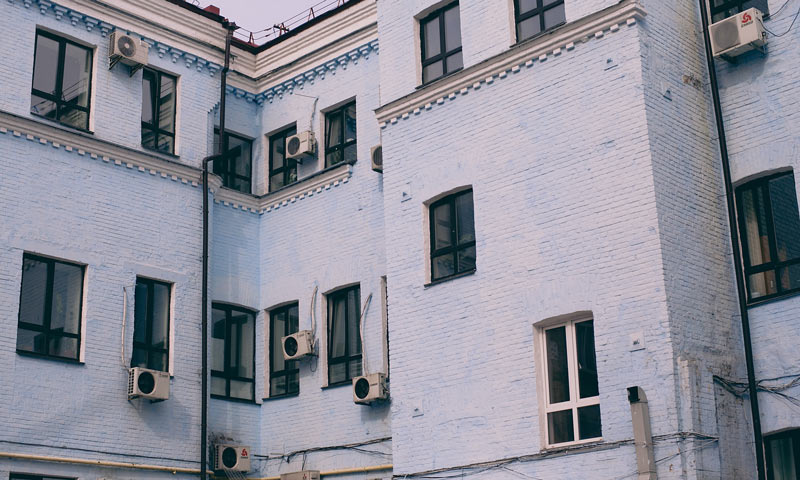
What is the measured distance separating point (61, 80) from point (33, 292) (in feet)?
13.9

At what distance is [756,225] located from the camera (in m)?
17.2

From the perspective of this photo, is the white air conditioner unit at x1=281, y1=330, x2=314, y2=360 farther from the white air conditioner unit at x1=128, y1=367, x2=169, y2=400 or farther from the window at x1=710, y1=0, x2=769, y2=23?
the window at x1=710, y1=0, x2=769, y2=23

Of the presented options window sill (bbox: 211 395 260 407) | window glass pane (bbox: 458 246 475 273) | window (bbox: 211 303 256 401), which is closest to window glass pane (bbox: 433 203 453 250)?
window glass pane (bbox: 458 246 475 273)

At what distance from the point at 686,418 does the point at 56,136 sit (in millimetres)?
12238

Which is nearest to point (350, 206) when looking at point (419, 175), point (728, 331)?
point (419, 175)

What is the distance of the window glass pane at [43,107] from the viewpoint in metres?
20.4

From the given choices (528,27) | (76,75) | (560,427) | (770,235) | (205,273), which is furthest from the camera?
(205,273)

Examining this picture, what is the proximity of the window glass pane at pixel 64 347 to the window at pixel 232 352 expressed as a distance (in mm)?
3299

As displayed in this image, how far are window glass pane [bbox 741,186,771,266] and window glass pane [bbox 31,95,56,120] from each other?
41.0ft

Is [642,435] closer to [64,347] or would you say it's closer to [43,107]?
[64,347]

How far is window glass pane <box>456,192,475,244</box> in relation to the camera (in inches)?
735

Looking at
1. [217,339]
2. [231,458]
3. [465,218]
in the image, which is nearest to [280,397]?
[231,458]

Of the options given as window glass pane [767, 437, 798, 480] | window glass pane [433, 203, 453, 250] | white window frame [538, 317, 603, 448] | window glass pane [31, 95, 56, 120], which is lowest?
window glass pane [767, 437, 798, 480]

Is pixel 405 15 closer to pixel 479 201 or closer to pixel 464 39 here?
pixel 464 39
